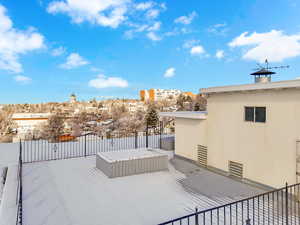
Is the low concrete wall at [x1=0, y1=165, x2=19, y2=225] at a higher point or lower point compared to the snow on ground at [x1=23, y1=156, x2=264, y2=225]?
higher

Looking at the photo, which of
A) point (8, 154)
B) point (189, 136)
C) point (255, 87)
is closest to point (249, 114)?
point (255, 87)

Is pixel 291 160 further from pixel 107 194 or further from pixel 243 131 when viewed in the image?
pixel 107 194

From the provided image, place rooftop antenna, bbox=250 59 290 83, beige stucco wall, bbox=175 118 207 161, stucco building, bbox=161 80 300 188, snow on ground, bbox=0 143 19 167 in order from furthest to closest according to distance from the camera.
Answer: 1. snow on ground, bbox=0 143 19 167
2. beige stucco wall, bbox=175 118 207 161
3. rooftop antenna, bbox=250 59 290 83
4. stucco building, bbox=161 80 300 188

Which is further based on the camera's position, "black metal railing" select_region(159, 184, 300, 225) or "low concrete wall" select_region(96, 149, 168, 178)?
"low concrete wall" select_region(96, 149, 168, 178)

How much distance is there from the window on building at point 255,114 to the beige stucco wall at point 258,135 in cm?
12

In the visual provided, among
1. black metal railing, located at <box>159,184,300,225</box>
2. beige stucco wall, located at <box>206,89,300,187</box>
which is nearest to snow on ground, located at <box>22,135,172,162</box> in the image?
beige stucco wall, located at <box>206,89,300,187</box>

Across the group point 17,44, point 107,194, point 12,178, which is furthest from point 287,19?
point 17,44

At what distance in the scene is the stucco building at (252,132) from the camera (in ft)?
16.1

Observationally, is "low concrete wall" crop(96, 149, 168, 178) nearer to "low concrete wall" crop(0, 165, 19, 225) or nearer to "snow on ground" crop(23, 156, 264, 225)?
"snow on ground" crop(23, 156, 264, 225)

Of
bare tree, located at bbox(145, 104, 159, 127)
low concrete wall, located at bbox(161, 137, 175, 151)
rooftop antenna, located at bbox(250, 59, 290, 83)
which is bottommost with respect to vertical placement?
low concrete wall, located at bbox(161, 137, 175, 151)

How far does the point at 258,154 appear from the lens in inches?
223

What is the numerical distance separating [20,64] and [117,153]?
125 ft

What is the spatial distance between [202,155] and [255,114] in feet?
8.82

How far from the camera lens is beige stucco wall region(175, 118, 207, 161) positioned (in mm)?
7609
